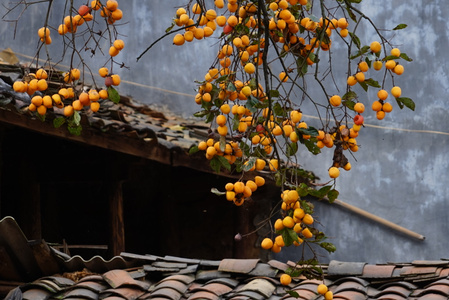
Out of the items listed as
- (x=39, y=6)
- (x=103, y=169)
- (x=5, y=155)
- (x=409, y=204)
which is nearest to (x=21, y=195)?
(x=5, y=155)

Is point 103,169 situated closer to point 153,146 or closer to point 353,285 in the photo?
point 153,146

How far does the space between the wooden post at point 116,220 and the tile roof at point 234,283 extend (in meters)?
2.41

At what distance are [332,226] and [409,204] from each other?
95cm

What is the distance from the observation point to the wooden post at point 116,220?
7492 mm

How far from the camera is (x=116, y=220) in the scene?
→ 7.57 meters

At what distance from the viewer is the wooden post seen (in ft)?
24.6

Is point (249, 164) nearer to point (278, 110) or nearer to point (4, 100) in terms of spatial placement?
point (278, 110)

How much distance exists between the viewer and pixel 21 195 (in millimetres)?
7578

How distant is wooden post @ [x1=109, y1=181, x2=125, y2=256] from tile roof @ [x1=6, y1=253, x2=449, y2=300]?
7.92 ft

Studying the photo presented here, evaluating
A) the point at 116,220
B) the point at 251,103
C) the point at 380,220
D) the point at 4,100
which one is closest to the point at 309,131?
the point at 251,103

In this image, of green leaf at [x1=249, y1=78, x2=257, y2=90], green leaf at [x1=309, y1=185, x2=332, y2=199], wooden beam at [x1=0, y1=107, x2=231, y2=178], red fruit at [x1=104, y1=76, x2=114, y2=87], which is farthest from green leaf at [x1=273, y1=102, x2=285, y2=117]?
wooden beam at [x1=0, y1=107, x2=231, y2=178]

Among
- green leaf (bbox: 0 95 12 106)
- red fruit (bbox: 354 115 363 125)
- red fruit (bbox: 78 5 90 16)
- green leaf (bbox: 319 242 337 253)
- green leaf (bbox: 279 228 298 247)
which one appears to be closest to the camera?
green leaf (bbox: 279 228 298 247)

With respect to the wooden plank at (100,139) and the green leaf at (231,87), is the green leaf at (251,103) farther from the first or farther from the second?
the wooden plank at (100,139)

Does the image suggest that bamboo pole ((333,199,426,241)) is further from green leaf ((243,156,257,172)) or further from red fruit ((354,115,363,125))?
green leaf ((243,156,257,172))
